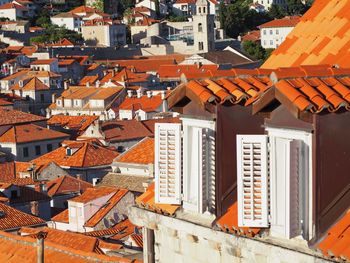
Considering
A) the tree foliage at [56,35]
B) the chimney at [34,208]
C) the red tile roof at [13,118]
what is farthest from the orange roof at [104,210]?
the tree foliage at [56,35]

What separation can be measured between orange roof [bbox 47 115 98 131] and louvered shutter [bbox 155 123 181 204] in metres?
64.1

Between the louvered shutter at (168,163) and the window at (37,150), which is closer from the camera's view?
the louvered shutter at (168,163)

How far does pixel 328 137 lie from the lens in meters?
5.62

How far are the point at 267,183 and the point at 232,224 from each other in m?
0.40

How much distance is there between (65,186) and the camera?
46.6 m

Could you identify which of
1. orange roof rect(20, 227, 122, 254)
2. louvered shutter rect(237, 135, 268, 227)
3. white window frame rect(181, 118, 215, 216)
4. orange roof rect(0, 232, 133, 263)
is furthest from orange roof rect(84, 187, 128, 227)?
louvered shutter rect(237, 135, 268, 227)

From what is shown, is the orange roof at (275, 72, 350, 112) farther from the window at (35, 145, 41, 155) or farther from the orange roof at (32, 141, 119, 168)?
the window at (35, 145, 41, 155)

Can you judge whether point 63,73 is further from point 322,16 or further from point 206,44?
point 322,16

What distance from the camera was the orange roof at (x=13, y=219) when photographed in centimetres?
3202

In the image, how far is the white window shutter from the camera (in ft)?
18.7

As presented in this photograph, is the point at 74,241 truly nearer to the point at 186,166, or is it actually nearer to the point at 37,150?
the point at 186,166

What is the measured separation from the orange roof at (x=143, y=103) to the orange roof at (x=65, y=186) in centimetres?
2980

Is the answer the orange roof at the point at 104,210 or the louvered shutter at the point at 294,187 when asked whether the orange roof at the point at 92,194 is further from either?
the louvered shutter at the point at 294,187

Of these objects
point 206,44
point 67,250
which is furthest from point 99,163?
point 206,44
